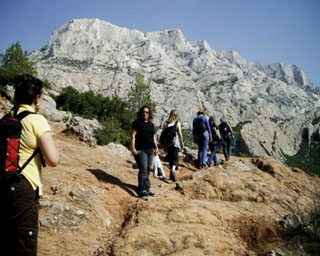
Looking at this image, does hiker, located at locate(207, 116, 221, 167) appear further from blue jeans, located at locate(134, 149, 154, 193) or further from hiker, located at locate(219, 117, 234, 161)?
blue jeans, located at locate(134, 149, 154, 193)

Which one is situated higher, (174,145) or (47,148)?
(47,148)

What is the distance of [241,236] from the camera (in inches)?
163

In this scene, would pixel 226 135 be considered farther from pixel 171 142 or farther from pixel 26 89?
pixel 26 89

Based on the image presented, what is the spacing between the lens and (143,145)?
221 inches

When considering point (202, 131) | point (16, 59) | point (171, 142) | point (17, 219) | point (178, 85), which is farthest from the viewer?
point (178, 85)

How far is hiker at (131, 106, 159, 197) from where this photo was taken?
5.48 metres

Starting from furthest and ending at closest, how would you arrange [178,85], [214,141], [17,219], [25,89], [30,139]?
[178,85]
[214,141]
[25,89]
[30,139]
[17,219]

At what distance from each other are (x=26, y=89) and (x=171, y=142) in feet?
17.6

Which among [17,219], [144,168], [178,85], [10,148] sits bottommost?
[144,168]

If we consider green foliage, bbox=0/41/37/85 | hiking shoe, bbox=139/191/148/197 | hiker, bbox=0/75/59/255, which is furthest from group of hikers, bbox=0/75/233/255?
green foliage, bbox=0/41/37/85

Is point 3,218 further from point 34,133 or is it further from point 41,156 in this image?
point 34,133

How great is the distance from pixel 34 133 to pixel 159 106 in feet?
374

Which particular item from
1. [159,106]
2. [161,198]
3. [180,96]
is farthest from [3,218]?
[180,96]

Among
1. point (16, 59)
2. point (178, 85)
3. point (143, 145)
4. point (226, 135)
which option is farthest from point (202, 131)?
point (178, 85)
